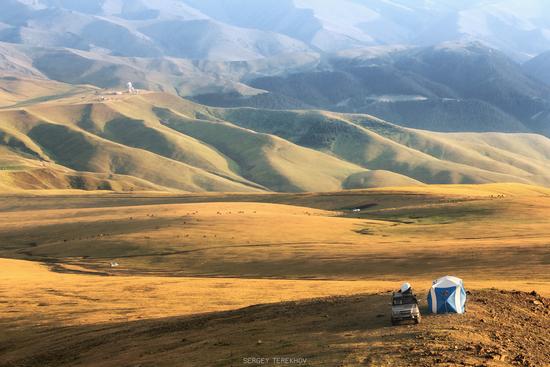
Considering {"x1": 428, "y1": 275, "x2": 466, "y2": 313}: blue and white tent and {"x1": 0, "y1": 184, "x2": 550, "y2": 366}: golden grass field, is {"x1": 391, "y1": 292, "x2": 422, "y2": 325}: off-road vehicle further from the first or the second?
{"x1": 428, "y1": 275, "x2": 466, "y2": 313}: blue and white tent

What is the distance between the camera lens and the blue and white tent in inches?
1282

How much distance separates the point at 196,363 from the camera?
2931 centimetres

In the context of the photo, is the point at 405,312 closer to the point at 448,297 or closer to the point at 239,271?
the point at 448,297

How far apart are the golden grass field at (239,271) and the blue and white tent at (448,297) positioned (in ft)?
4.16

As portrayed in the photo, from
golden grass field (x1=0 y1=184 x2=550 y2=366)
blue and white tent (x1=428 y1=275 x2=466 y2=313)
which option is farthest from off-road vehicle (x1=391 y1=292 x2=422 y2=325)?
blue and white tent (x1=428 y1=275 x2=466 y2=313)

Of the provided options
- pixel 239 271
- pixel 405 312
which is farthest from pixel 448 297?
pixel 239 271

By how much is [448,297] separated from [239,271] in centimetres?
3936

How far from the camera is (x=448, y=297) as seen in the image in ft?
107

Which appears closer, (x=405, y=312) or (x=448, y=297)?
(x=405, y=312)

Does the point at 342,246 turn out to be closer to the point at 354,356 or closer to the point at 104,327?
the point at 104,327

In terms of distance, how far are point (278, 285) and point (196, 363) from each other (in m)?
26.8

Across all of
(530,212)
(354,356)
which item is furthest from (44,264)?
(530,212)

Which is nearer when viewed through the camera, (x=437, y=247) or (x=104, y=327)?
(x=104, y=327)

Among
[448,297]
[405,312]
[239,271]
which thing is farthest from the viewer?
[239,271]
